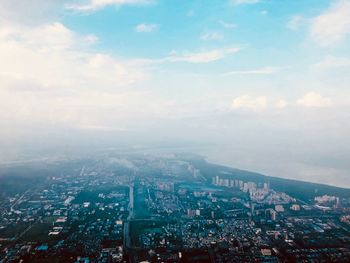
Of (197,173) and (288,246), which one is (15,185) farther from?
(288,246)

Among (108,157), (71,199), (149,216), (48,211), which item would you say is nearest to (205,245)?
(149,216)

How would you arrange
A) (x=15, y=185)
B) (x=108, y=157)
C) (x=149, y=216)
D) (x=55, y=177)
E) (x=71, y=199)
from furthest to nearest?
(x=108, y=157), (x=55, y=177), (x=15, y=185), (x=71, y=199), (x=149, y=216)

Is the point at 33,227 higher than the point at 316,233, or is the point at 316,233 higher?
the point at 316,233

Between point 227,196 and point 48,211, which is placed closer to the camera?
point 48,211

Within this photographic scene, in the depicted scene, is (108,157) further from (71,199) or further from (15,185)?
(71,199)

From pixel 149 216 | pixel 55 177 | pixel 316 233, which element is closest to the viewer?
pixel 316 233

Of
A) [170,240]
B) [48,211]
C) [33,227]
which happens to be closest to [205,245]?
[170,240]
